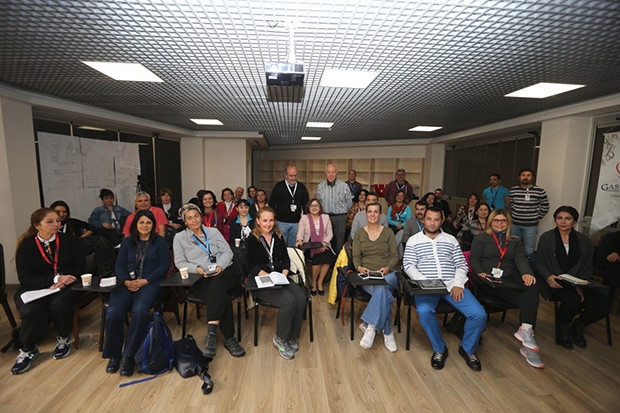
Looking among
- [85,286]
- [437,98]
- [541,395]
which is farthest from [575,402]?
[85,286]

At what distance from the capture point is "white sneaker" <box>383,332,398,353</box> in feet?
10.2

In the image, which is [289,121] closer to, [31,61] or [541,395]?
[31,61]

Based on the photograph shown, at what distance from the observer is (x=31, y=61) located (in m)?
2.94

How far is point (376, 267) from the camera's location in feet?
11.7

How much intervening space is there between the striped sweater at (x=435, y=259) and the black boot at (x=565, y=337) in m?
1.26

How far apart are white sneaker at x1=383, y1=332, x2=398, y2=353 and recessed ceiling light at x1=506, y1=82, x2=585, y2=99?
3380mm

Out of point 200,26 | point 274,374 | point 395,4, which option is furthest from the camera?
point 274,374

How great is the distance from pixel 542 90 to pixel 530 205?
1810mm

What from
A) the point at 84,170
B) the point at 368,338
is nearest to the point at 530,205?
the point at 368,338

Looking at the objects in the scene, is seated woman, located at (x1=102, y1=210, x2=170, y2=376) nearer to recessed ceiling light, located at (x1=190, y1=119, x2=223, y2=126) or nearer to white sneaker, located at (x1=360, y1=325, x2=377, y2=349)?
white sneaker, located at (x1=360, y1=325, x2=377, y2=349)

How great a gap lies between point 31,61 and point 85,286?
2.27 metres

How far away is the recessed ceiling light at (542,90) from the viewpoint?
11.8 feet

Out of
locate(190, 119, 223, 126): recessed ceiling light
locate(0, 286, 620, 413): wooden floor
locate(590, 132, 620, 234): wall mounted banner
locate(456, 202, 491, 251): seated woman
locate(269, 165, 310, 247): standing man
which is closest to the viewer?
locate(0, 286, 620, 413): wooden floor

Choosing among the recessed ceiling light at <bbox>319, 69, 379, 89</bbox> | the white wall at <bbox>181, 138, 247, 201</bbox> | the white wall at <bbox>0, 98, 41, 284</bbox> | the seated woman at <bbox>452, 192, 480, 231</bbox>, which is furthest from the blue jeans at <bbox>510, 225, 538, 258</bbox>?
the white wall at <bbox>0, 98, 41, 284</bbox>
